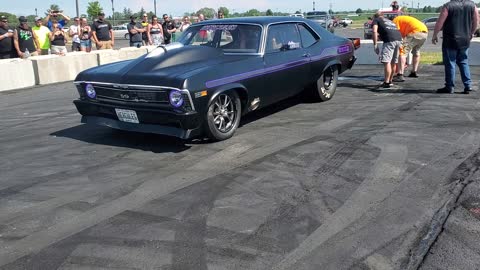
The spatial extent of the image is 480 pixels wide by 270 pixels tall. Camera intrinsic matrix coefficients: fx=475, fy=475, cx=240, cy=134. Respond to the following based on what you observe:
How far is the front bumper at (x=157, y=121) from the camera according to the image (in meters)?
5.09

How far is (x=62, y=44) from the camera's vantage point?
1374 cm

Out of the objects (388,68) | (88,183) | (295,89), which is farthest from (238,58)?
(388,68)

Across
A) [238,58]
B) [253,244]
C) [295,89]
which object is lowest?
[253,244]

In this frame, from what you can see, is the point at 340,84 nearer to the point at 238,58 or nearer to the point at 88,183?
the point at 238,58

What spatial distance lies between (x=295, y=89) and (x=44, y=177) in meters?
3.74

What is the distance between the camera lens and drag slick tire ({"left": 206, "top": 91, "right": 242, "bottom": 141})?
5395 millimetres

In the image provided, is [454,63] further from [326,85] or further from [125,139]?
[125,139]

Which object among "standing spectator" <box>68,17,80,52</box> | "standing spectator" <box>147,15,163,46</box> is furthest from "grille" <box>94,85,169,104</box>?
"standing spectator" <box>147,15,163,46</box>

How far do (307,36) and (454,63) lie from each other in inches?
112

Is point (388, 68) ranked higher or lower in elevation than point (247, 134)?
higher

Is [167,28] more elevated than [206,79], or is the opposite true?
[167,28]

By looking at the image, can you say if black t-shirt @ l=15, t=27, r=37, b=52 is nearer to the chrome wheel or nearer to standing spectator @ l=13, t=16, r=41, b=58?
standing spectator @ l=13, t=16, r=41, b=58

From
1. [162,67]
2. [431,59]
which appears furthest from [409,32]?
[162,67]

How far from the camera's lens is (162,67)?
5.50 m
